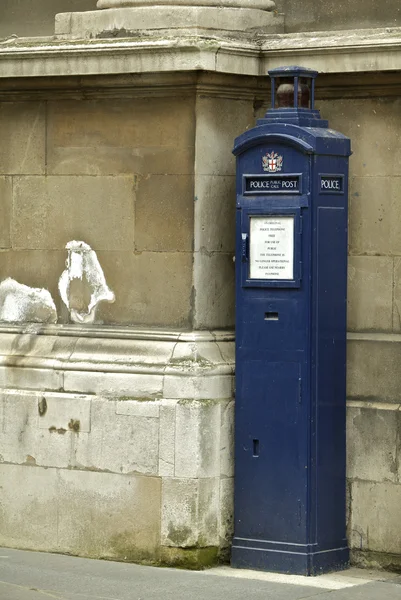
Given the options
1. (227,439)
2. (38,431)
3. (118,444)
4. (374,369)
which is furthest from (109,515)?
(374,369)

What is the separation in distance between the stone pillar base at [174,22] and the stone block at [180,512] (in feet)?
9.10

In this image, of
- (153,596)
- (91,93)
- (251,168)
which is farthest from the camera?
(91,93)

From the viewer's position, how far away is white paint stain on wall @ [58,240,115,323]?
32.9 feet

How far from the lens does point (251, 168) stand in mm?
9281

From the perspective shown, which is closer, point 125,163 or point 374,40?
point 374,40

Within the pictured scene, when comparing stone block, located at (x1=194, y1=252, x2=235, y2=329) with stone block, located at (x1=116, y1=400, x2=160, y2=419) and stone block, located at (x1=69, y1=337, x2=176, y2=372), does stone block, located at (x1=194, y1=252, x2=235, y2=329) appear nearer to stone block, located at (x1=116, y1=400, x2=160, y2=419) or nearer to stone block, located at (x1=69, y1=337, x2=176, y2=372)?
stone block, located at (x1=69, y1=337, x2=176, y2=372)

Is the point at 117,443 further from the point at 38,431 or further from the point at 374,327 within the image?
the point at 374,327

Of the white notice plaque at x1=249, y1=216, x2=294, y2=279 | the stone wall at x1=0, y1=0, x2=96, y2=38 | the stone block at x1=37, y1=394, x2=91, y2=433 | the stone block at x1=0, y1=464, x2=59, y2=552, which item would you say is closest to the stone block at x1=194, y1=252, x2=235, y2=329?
the white notice plaque at x1=249, y1=216, x2=294, y2=279

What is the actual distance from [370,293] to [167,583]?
2.15 m

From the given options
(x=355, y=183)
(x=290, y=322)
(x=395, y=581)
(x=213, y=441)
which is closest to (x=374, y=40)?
(x=355, y=183)

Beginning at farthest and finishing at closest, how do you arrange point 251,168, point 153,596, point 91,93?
point 91,93 → point 251,168 → point 153,596

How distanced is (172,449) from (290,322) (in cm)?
108

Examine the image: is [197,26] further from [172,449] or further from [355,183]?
[172,449]

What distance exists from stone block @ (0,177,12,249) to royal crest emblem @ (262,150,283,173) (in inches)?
79.8
